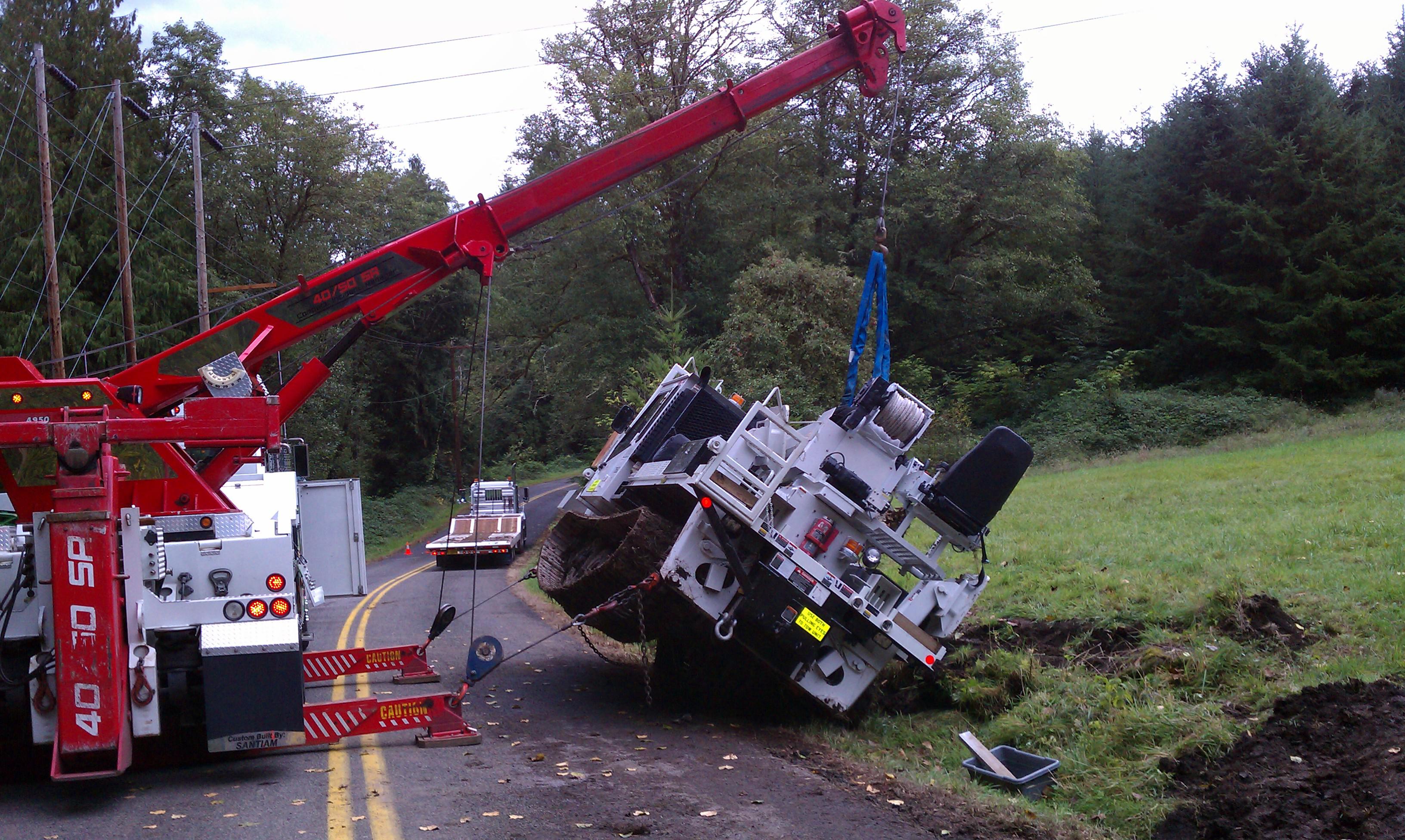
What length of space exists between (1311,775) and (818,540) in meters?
3.58

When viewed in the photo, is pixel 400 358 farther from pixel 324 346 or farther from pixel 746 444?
pixel 746 444

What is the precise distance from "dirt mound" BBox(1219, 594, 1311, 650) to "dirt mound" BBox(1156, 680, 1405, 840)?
112cm

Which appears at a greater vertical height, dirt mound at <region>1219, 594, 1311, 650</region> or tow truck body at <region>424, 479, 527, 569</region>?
dirt mound at <region>1219, 594, 1311, 650</region>

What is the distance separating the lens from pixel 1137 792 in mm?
6113

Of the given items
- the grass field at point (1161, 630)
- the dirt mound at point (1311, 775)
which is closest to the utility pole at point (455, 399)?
the grass field at point (1161, 630)

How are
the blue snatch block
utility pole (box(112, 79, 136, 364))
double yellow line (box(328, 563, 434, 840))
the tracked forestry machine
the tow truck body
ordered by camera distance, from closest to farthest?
double yellow line (box(328, 563, 434, 840)), the tracked forestry machine, the blue snatch block, utility pole (box(112, 79, 136, 364)), the tow truck body

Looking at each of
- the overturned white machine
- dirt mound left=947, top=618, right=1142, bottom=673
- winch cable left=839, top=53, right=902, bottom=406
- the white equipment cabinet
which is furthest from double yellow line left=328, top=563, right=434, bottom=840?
dirt mound left=947, top=618, right=1142, bottom=673

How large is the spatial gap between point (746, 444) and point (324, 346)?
29235 millimetres

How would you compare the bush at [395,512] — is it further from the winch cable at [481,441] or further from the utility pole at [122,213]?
the utility pole at [122,213]

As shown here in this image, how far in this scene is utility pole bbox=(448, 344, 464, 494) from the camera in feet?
152

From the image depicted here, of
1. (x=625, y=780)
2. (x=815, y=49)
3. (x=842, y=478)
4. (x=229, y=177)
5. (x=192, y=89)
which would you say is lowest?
(x=625, y=780)

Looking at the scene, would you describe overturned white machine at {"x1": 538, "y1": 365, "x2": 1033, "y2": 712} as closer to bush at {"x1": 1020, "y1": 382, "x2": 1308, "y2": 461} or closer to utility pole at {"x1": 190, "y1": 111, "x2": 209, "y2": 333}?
utility pole at {"x1": 190, "y1": 111, "x2": 209, "y2": 333}

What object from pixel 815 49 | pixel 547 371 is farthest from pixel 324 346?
pixel 815 49

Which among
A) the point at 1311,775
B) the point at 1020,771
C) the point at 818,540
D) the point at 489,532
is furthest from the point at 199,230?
the point at 1311,775
